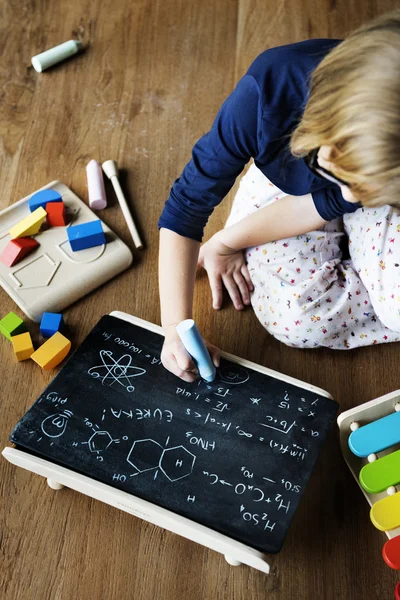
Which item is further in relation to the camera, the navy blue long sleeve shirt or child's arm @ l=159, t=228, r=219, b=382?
child's arm @ l=159, t=228, r=219, b=382

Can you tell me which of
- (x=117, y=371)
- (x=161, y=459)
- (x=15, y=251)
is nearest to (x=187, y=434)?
(x=161, y=459)

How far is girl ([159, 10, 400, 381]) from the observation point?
2.22 feet

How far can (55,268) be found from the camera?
1.19m

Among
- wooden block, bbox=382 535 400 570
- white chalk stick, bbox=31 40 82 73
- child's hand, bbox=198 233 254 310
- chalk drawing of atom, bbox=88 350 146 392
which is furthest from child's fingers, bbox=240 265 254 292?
white chalk stick, bbox=31 40 82 73

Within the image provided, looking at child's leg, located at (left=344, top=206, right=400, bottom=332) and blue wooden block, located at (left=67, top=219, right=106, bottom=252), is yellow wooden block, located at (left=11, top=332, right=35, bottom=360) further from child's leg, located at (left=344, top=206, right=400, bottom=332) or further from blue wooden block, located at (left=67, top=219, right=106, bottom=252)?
child's leg, located at (left=344, top=206, right=400, bottom=332)

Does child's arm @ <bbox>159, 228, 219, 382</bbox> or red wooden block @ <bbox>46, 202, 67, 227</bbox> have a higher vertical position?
red wooden block @ <bbox>46, 202, 67, 227</bbox>

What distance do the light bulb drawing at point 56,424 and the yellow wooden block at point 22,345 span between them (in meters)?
0.19

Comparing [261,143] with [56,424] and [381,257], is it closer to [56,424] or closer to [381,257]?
[381,257]

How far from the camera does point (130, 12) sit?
1607 millimetres

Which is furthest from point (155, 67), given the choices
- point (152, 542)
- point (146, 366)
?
point (152, 542)

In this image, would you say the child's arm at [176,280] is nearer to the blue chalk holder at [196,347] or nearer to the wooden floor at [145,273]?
the blue chalk holder at [196,347]

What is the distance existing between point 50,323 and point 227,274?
0.34 metres

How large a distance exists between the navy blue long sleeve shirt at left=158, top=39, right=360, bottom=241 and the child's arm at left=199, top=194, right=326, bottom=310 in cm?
3

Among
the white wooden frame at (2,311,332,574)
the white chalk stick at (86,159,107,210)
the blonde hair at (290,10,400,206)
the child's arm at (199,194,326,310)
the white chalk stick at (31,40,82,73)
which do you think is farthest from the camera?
the white chalk stick at (31,40,82,73)
